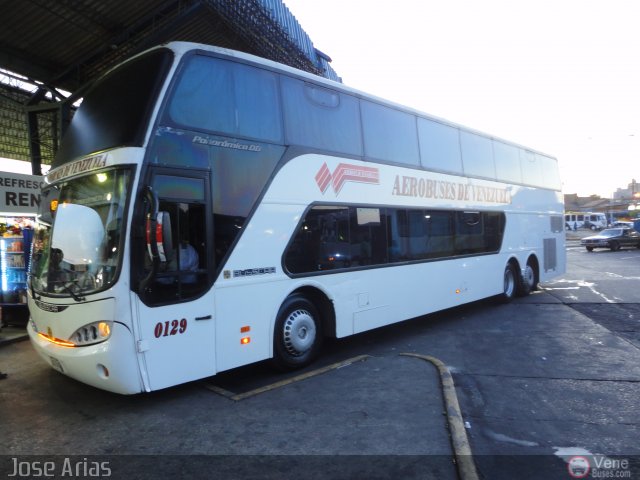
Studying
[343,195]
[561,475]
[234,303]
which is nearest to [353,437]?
[561,475]

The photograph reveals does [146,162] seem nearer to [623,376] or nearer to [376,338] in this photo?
[376,338]

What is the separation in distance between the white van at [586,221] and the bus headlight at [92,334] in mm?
69599

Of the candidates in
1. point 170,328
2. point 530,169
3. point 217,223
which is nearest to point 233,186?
point 217,223

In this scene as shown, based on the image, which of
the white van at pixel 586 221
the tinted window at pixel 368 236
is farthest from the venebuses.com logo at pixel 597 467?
the white van at pixel 586 221

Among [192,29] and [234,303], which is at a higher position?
[192,29]

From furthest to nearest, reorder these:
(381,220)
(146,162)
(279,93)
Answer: (381,220), (279,93), (146,162)

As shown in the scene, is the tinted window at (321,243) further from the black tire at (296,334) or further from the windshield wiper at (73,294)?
the windshield wiper at (73,294)

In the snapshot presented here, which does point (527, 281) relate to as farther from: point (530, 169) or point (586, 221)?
point (586, 221)

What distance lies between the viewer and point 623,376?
559cm

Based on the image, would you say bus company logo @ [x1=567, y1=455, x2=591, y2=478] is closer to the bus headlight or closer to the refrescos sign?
the bus headlight

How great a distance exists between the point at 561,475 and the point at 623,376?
3.00 m

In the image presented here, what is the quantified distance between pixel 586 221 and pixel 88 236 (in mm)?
74026

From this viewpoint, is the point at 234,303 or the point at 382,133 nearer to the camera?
the point at 234,303

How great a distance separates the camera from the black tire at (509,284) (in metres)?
11.4
